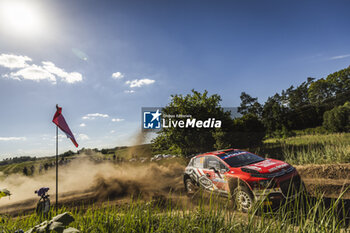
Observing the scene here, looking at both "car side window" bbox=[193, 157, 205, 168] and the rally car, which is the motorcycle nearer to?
the rally car

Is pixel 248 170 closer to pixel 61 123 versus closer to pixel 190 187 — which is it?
pixel 190 187

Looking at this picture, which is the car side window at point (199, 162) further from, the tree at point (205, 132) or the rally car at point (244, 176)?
the tree at point (205, 132)

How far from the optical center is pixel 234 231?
247 centimetres

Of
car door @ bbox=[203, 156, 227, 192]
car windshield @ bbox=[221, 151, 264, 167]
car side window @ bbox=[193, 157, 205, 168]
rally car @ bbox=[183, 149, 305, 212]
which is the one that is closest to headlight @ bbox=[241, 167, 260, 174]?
rally car @ bbox=[183, 149, 305, 212]

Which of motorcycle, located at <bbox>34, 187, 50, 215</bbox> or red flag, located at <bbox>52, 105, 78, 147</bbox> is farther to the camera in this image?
red flag, located at <bbox>52, 105, 78, 147</bbox>

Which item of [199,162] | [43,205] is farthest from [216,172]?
[43,205]

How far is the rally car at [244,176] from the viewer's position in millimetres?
4582

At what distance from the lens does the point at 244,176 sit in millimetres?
4949

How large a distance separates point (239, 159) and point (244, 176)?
106cm

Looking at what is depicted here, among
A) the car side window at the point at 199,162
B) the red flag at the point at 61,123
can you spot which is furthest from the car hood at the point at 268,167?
the red flag at the point at 61,123

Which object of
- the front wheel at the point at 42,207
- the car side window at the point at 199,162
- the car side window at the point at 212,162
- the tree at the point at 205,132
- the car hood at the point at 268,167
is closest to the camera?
the front wheel at the point at 42,207

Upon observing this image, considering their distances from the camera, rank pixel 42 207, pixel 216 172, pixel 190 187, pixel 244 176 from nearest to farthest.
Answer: pixel 42 207 < pixel 244 176 < pixel 216 172 < pixel 190 187

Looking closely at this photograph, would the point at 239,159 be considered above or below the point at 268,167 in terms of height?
above

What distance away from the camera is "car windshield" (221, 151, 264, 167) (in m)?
5.73
